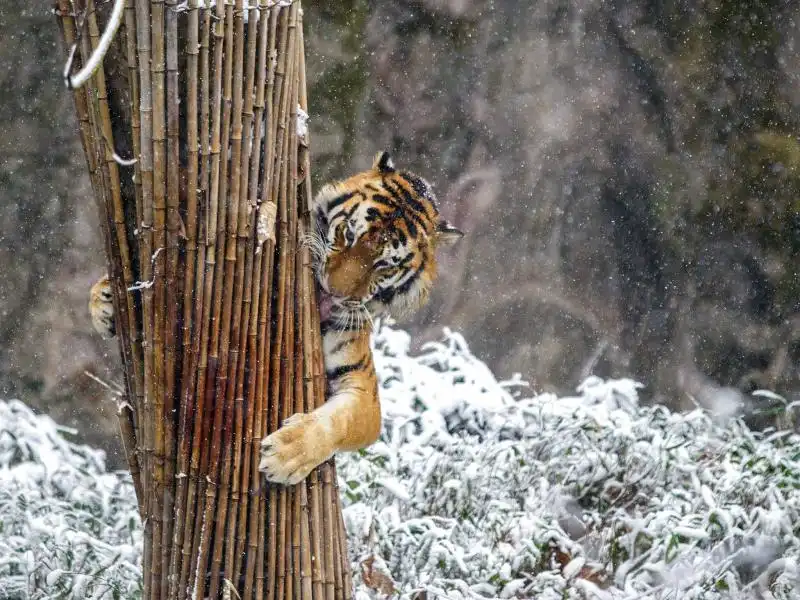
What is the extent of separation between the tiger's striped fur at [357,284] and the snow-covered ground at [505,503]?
2.59 ft

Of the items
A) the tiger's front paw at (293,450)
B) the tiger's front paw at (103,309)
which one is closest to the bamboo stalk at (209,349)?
the tiger's front paw at (293,450)

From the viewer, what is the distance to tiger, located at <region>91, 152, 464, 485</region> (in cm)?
195

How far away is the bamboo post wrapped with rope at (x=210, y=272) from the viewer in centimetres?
173

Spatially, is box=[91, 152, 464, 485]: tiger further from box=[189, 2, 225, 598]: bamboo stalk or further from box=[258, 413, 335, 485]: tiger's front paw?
box=[189, 2, 225, 598]: bamboo stalk

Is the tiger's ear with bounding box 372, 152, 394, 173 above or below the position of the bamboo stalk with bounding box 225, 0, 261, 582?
above

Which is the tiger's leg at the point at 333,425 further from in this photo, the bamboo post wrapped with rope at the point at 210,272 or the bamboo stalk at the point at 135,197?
the bamboo stalk at the point at 135,197

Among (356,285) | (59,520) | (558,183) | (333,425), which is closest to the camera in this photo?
(333,425)

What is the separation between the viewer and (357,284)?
2.15 metres

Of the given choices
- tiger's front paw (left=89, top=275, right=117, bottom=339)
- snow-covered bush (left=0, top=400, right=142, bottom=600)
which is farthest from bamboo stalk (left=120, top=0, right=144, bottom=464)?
snow-covered bush (left=0, top=400, right=142, bottom=600)

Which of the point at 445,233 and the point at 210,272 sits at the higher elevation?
the point at 445,233

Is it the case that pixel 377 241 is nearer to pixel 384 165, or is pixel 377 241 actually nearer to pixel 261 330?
pixel 384 165

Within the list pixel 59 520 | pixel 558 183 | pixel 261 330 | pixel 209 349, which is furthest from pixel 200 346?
pixel 558 183

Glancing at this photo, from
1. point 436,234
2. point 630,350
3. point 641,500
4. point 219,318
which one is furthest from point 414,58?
point 219,318

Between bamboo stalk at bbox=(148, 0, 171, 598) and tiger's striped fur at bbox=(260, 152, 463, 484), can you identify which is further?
tiger's striped fur at bbox=(260, 152, 463, 484)
